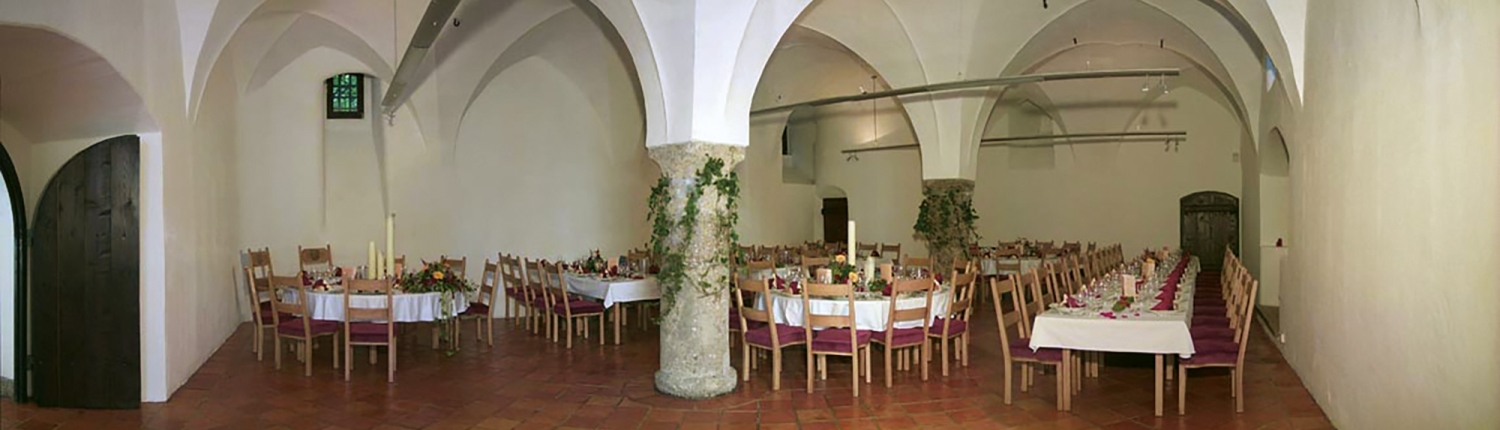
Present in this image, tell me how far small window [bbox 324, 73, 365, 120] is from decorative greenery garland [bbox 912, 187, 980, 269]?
7.20 metres

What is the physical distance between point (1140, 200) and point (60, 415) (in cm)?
1556

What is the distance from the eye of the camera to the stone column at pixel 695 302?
575cm

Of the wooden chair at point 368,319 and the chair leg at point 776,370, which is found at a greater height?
the wooden chair at point 368,319

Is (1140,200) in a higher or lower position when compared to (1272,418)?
higher

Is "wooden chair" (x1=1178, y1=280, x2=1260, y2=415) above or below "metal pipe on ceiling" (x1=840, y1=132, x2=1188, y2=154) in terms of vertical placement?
below

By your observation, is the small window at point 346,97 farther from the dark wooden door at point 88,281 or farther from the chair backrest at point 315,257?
the dark wooden door at point 88,281

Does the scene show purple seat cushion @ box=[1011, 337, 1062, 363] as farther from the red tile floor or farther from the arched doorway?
the arched doorway

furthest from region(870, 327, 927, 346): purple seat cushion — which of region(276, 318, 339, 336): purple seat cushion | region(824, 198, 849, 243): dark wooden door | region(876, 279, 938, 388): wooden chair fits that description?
region(824, 198, 849, 243): dark wooden door

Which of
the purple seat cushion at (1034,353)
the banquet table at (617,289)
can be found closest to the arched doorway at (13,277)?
the banquet table at (617,289)

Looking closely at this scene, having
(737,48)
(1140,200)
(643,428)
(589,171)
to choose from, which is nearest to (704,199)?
(737,48)

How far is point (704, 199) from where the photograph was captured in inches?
227

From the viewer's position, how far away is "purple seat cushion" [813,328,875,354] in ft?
18.7

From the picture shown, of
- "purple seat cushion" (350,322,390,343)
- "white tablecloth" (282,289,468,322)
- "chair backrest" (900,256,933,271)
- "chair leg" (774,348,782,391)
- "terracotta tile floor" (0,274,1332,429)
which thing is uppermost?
"chair backrest" (900,256,933,271)

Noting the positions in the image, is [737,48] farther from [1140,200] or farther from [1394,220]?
[1140,200]
